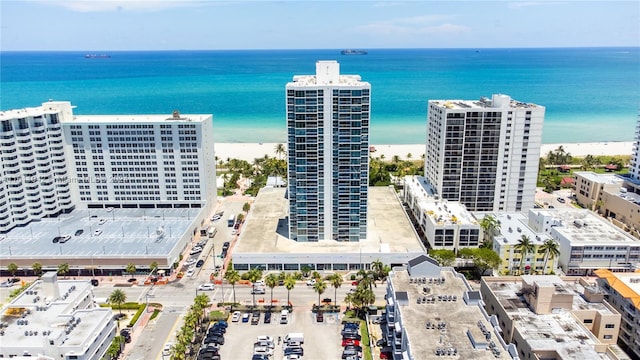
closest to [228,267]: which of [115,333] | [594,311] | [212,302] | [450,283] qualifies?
[212,302]

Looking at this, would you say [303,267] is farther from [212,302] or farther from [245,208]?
[245,208]

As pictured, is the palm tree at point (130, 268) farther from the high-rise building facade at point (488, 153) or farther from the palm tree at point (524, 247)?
the palm tree at point (524, 247)

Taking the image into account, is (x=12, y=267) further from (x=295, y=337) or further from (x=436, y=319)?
(x=436, y=319)

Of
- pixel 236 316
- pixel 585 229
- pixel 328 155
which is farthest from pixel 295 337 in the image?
pixel 585 229

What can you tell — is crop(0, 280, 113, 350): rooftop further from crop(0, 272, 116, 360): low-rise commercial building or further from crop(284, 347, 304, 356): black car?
crop(284, 347, 304, 356): black car

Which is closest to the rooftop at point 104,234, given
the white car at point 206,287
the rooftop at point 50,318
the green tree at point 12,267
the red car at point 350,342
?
the green tree at point 12,267
